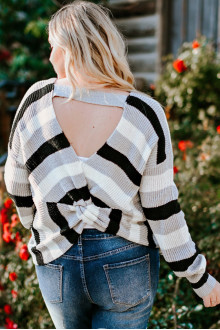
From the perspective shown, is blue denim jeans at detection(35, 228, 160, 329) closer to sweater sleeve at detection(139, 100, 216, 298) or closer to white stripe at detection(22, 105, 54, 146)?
sweater sleeve at detection(139, 100, 216, 298)

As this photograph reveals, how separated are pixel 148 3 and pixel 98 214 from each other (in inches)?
215

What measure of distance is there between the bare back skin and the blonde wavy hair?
5 cm

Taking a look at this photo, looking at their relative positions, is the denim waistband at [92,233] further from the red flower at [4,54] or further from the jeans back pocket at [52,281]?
the red flower at [4,54]

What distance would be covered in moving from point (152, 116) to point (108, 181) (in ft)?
0.78

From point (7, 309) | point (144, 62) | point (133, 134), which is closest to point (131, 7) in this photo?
point (144, 62)

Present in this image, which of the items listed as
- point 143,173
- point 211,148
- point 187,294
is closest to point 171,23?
point 211,148

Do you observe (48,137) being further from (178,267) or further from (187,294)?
(187,294)

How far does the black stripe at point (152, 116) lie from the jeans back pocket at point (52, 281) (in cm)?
47

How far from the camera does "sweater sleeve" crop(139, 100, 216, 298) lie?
1.45 meters

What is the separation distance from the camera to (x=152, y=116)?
142cm

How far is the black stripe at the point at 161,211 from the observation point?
4.83 feet

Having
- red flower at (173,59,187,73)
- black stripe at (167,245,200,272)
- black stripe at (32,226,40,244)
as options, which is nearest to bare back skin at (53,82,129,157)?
black stripe at (32,226,40,244)

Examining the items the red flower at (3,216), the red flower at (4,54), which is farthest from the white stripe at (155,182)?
the red flower at (4,54)

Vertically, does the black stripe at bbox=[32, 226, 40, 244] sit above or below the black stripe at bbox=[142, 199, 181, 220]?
below
